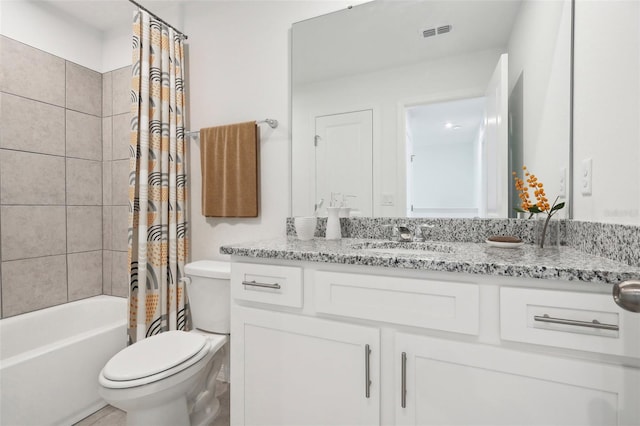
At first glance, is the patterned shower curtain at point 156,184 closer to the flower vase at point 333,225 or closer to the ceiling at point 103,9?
the ceiling at point 103,9

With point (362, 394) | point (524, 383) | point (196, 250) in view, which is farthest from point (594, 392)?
point (196, 250)

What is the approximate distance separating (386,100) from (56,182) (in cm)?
228

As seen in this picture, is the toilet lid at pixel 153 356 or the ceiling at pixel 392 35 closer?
the toilet lid at pixel 153 356

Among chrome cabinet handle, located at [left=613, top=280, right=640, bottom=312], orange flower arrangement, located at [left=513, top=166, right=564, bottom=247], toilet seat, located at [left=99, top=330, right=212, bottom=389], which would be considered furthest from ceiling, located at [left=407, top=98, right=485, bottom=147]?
toilet seat, located at [left=99, top=330, right=212, bottom=389]

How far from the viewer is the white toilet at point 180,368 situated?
1.26m

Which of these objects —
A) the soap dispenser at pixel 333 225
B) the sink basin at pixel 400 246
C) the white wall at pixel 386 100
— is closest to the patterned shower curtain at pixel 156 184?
the white wall at pixel 386 100

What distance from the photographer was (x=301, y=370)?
1.15 metres

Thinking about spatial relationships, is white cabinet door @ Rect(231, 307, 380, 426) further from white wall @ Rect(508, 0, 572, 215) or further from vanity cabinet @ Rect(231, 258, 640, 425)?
white wall @ Rect(508, 0, 572, 215)

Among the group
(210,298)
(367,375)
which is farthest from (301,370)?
(210,298)

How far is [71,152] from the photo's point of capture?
235 cm

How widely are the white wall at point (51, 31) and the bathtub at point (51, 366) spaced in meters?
1.79

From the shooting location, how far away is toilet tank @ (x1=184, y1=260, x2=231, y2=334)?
5.66 feet

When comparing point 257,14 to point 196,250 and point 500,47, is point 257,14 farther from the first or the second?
point 196,250

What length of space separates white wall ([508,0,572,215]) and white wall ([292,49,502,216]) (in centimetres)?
12
